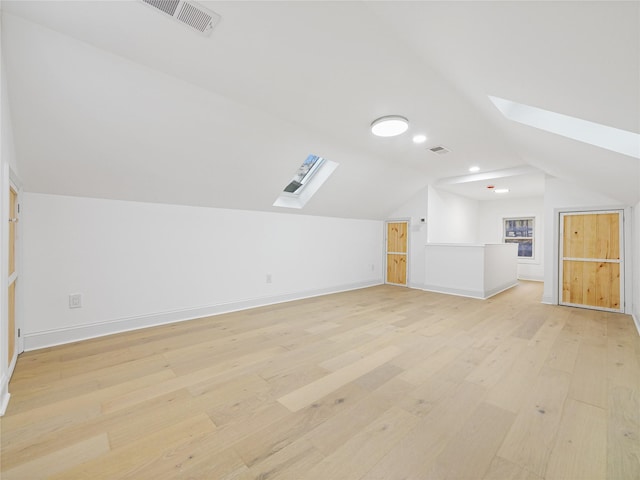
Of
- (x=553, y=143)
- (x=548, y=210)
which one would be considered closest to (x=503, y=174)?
(x=548, y=210)

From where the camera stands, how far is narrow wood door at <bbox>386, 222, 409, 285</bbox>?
256 inches

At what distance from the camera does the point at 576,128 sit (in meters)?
2.13

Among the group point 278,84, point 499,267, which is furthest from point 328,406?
point 499,267

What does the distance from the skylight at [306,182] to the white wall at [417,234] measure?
9.03ft

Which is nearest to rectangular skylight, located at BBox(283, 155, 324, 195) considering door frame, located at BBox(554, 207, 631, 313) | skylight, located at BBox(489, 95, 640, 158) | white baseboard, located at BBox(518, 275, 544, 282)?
skylight, located at BBox(489, 95, 640, 158)

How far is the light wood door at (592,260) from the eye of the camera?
4.30m

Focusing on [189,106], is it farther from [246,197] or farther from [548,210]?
[548,210]

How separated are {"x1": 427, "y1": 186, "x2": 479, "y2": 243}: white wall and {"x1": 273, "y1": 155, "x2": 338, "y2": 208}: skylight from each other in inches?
112

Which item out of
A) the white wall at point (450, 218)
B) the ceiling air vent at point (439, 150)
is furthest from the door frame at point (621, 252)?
the ceiling air vent at point (439, 150)

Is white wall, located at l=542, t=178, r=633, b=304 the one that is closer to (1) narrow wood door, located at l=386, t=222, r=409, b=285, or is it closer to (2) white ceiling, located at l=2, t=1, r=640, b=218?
(2) white ceiling, located at l=2, t=1, r=640, b=218

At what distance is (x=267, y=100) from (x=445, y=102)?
1717 mm

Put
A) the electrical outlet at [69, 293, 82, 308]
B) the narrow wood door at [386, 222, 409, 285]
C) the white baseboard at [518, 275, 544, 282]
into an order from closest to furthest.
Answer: the electrical outlet at [69, 293, 82, 308]
the narrow wood door at [386, 222, 409, 285]
the white baseboard at [518, 275, 544, 282]

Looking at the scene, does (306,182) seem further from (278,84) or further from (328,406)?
(328,406)

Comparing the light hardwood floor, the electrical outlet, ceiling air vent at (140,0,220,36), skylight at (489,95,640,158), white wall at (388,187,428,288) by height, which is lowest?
the light hardwood floor
